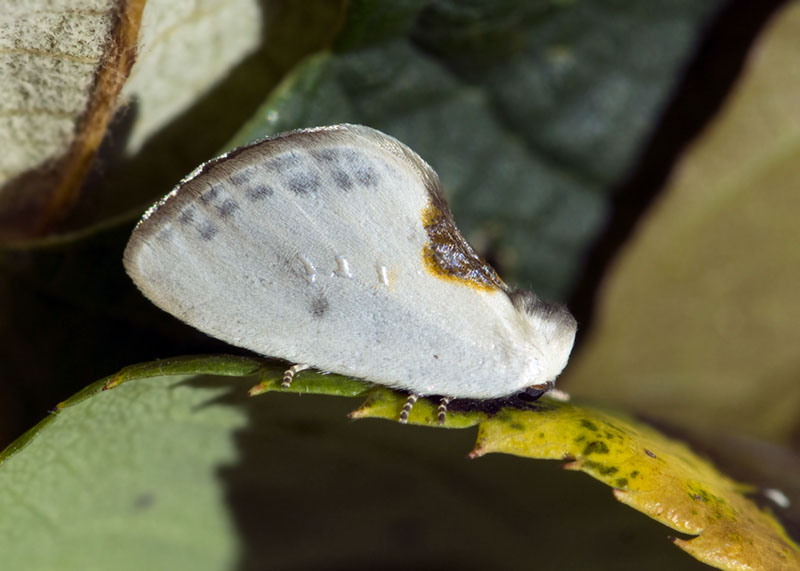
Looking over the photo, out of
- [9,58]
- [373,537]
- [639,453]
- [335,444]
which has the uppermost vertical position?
[9,58]

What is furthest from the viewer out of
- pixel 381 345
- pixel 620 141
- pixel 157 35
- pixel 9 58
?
pixel 620 141

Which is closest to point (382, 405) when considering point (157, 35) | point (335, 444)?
point (335, 444)

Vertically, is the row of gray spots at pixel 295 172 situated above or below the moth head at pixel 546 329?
above

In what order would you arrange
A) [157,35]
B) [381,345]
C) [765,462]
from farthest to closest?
[765,462]
[381,345]
[157,35]

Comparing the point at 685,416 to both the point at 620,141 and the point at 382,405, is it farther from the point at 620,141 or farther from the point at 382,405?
the point at 382,405

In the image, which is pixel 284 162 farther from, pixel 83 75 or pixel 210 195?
pixel 83 75

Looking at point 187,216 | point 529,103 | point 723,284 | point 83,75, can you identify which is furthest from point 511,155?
point 83,75

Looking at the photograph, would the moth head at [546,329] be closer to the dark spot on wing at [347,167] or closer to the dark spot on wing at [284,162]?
the dark spot on wing at [347,167]

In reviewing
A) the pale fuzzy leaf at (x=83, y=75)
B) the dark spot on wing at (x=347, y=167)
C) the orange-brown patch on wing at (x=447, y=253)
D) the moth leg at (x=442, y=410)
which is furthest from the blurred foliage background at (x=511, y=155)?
the orange-brown patch on wing at (x=447, y=253)
